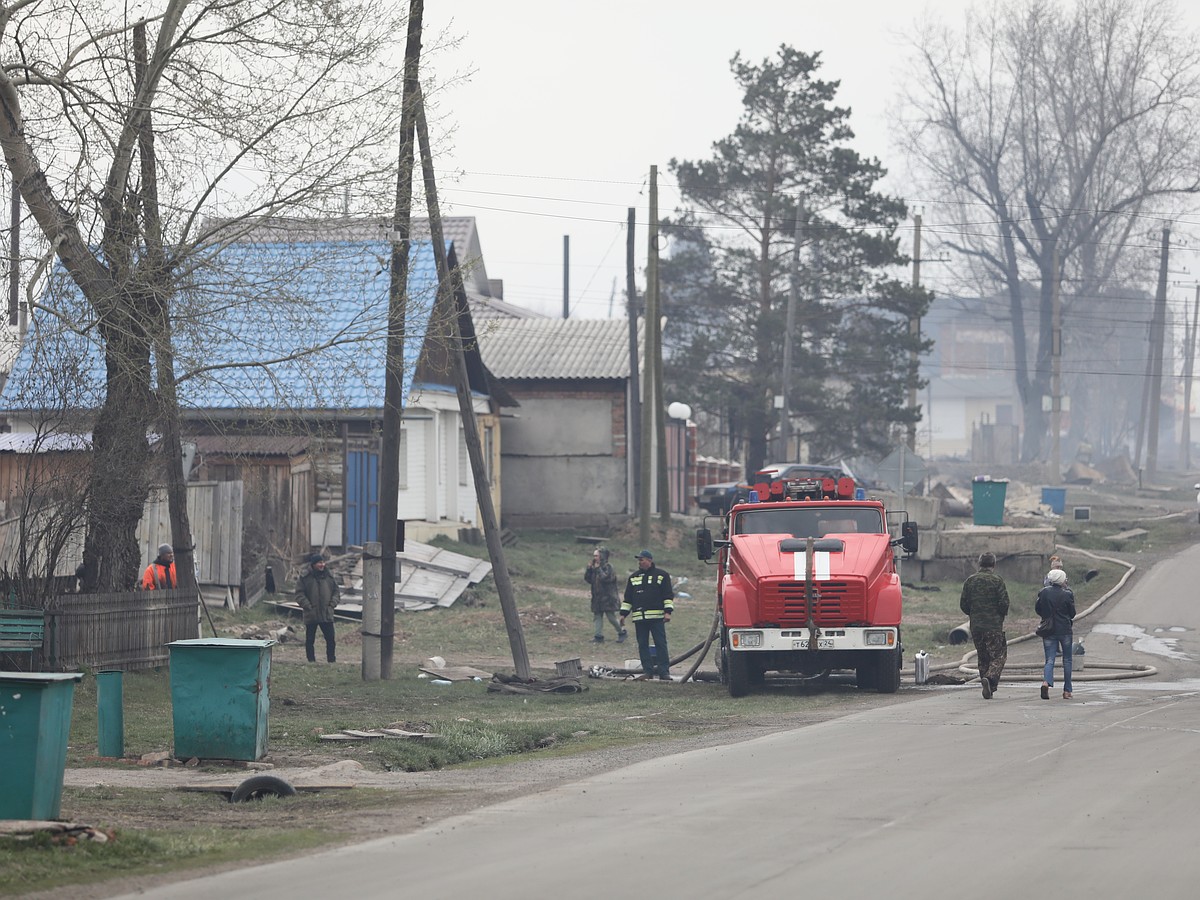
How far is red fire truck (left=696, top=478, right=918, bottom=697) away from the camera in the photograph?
1786 centimetres

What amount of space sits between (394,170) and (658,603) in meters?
6.84

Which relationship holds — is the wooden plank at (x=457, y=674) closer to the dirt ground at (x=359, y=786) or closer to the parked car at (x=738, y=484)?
the dirt ground at (x=359, y=786)

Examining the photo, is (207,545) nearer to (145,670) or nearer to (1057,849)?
(145,670)

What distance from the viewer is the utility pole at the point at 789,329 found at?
5034 centimetres

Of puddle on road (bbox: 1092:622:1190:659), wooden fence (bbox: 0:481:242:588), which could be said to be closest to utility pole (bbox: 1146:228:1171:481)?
puddle on road (bbox: 1092:622:1190:659)

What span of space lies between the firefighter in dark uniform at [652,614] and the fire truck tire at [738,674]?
2431 millimetres

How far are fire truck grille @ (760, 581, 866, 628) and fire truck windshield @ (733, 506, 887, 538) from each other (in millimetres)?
1182

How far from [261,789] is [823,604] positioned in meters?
8.69

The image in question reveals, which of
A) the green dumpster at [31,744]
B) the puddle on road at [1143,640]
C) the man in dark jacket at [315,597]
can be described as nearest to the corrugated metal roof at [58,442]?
the man in dark jacket at [315,597]

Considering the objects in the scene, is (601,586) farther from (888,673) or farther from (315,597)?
(888,673)

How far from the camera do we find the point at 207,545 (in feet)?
86.8

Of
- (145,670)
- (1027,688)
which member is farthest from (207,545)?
(1027,688)

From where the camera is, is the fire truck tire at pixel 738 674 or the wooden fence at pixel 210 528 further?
the wooden fence at pixel 210 528

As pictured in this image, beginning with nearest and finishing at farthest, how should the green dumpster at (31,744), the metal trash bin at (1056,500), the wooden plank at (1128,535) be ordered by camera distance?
the green dumpster at (31,744) → the wooden plank at (1128,535) → the metal trash bin at (1056,500)
